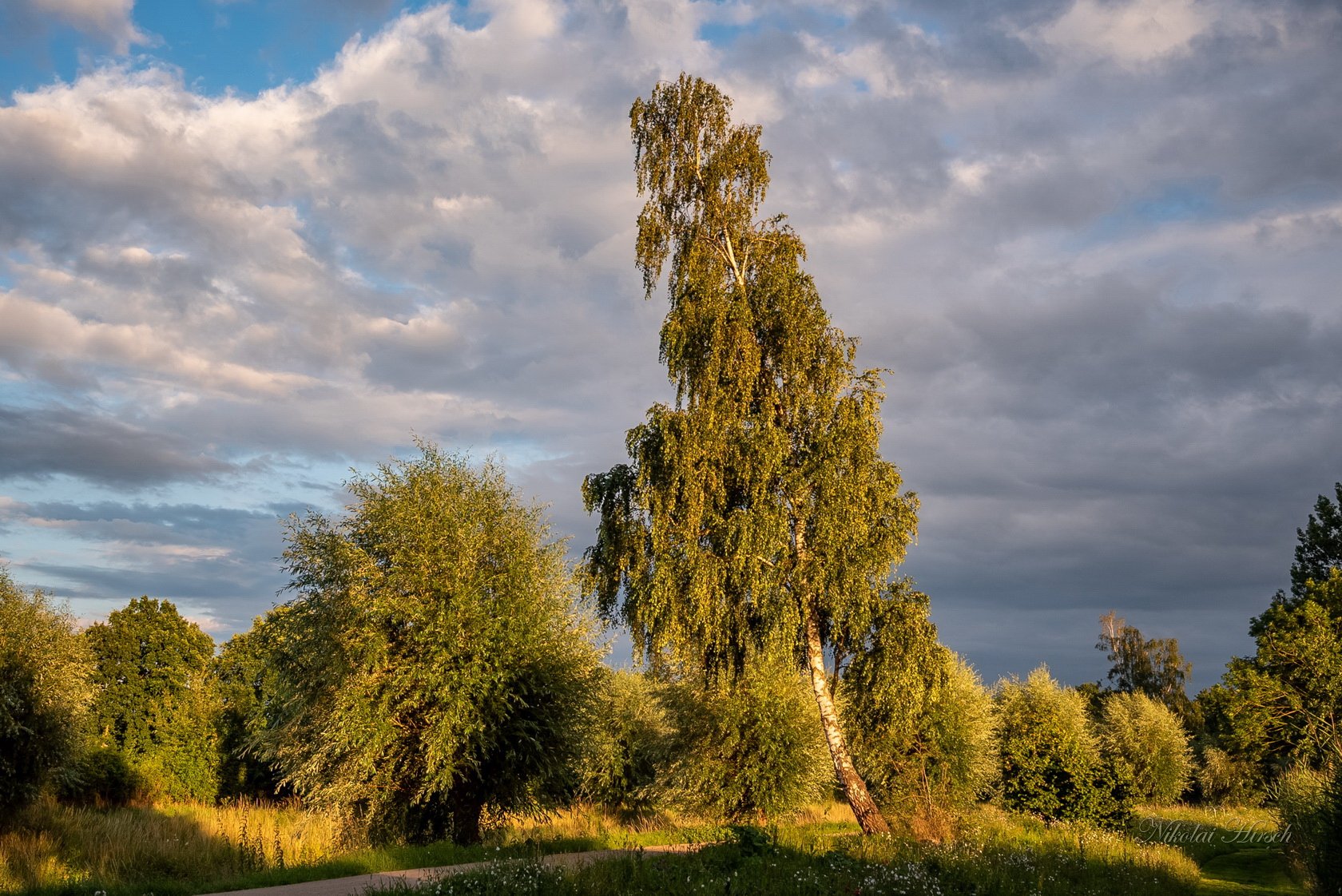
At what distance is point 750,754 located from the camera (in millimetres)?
29203

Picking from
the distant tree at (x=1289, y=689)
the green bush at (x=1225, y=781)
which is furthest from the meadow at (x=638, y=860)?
the green bush at (x=1225, y=781)

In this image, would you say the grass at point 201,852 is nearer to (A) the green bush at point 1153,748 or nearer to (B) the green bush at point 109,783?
(B) the green bush at point 109,783

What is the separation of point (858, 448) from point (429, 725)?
12.5 m

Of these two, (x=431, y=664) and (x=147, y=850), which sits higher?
(x=431, y=664)

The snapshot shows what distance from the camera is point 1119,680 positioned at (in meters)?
84.1

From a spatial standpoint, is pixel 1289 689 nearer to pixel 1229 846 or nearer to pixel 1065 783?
pixel 1229 846

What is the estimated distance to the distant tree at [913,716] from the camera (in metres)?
23.2

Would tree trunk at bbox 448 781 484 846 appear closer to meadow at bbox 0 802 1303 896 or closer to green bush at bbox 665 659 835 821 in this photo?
meadow at bbox 0 802 1303 896

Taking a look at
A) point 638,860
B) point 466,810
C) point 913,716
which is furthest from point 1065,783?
point 638,860

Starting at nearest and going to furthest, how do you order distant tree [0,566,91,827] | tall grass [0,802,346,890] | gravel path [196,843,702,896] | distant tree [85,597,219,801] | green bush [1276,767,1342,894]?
1. gravel path [196,843,702,896]
2. green bush [1276,767,1342,894]
3. tall grass [0,802,346,890]
4. distant tree [0,566,91,827]
5. distant tree [85,597,219,801]

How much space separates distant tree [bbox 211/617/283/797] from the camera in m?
53.5

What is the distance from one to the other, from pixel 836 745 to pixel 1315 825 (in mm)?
10256

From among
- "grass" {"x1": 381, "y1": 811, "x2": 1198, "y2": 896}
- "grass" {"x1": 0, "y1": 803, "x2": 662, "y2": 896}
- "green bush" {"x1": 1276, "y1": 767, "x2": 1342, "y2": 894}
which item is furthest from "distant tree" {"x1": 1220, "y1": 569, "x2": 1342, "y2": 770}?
"grass" {"x1": 0, "y1": 803, "x2": 662, "y2": 896}

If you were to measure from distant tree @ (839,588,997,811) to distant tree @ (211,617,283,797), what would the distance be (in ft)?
118
